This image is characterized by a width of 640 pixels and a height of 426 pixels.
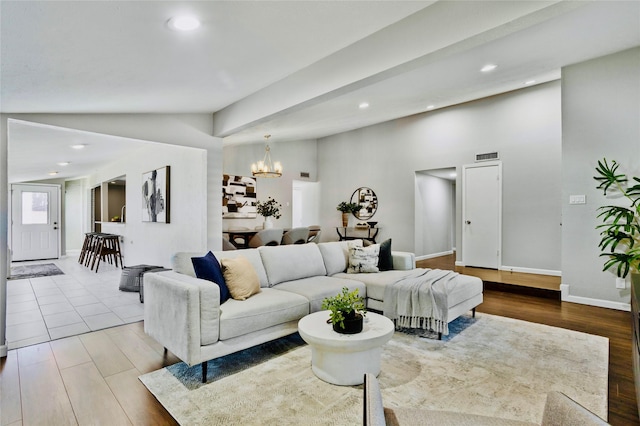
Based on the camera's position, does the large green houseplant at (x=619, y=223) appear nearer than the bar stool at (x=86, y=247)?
Yes

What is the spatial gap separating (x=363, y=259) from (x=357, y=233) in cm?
453

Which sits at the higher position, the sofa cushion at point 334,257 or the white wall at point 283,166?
the white wall at point 283,166

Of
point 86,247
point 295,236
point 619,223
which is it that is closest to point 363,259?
point 295,236

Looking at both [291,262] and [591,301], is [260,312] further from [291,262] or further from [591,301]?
[591,301]

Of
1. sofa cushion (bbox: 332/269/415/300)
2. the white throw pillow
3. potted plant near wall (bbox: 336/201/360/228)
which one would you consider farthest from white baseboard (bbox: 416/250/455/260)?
sofa cushion (bbox: 332/269/415/300)

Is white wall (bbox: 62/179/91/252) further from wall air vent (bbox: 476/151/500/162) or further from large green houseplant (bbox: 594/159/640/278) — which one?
large green houseplant (bbox: 594/159/640/278)

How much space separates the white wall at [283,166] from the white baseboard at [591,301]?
6.08 m

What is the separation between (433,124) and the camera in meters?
7.03

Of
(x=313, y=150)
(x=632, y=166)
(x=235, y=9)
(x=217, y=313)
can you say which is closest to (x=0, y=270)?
(x=217, y=313)

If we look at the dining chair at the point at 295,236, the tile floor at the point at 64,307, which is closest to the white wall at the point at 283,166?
the dining chair at the point at 295,236

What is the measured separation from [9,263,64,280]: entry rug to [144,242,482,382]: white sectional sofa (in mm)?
5375

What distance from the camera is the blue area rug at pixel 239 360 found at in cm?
238

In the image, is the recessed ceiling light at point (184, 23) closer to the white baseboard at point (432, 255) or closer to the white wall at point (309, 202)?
the white baseboard at point (432, 255)

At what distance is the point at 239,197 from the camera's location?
768cm
